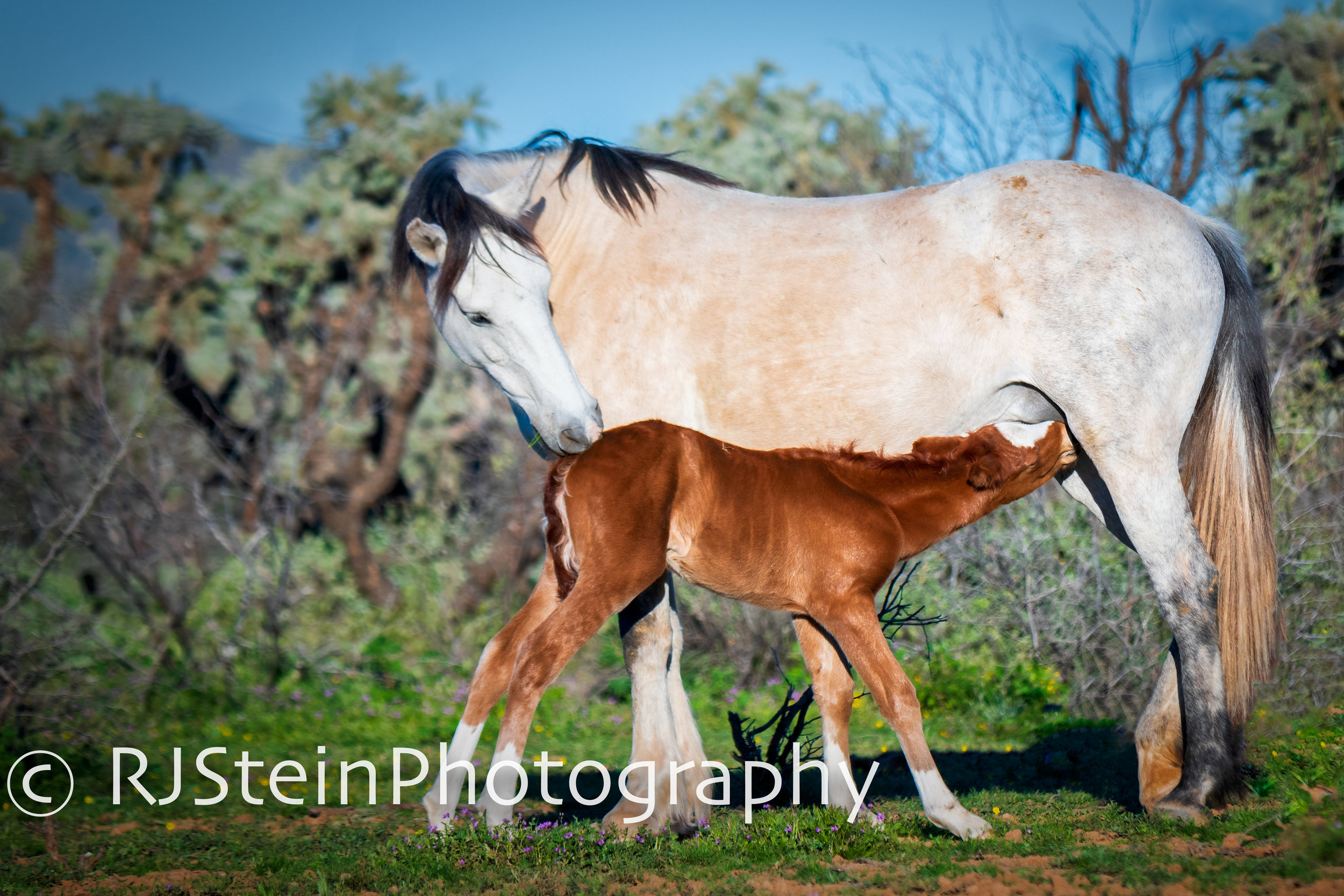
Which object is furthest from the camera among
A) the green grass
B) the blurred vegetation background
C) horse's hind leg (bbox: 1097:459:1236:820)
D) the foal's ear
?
the blurred vegetation background

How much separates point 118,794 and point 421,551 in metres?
5.24

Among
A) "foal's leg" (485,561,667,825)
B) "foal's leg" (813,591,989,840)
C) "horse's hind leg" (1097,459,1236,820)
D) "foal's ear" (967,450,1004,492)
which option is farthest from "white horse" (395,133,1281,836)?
"foal's leg" (813,591,989,840)

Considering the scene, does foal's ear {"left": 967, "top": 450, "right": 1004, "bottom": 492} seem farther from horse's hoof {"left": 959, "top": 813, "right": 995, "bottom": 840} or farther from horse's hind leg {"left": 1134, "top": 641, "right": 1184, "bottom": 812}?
horse's hoof {"left": 959, "top": 813, "right": 995, "bottom": 840}

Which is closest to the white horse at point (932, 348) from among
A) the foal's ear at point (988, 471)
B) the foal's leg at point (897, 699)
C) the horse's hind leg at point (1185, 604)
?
the horse's hind leg at point (1185, 604)

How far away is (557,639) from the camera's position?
3.93 metres

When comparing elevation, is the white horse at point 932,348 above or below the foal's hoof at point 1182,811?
above

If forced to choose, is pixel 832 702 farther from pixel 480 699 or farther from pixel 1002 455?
pixel 480 699

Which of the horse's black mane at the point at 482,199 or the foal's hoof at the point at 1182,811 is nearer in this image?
the foal's hoof at the point at 1182,811

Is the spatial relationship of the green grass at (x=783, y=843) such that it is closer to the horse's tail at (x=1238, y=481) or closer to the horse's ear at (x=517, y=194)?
the horse's tail at (x=1238, y=481)

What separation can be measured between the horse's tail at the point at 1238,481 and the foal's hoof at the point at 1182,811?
1.40 ft

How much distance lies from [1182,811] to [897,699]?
132 cm

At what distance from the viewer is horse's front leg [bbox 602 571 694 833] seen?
4391 millimetres

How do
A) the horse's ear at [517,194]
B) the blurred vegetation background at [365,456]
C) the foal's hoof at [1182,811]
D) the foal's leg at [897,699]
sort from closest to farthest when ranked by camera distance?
the foal's leg at [897,699], the foal's hoof at [1182,811], the horse's ear at [517,194], the blurred vegetation background at [365,456]

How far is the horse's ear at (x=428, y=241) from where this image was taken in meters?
4.29
